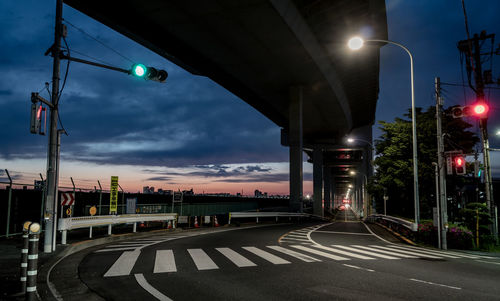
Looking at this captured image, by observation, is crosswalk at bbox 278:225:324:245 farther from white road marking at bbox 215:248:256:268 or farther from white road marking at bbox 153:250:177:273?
white road marking at bbox 153:250:177:273

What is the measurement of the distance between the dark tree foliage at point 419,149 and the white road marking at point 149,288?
23.4 meters

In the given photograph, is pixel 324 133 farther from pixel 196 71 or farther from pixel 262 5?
pixel 262 5

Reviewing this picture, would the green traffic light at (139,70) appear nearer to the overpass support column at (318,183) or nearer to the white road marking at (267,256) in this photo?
the white road marking at (267,256)

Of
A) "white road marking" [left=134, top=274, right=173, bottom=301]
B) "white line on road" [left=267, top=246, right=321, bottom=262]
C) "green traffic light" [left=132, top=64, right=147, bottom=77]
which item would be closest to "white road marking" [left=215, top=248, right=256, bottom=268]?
"white line on road" [left=267, top=246, right=321, bottom=262]

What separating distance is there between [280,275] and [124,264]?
414 centimetres

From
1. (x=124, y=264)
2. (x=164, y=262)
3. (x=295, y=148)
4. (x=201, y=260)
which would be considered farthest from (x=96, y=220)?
(x=295, y=148)

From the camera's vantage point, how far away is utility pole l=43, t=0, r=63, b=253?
10619 mm

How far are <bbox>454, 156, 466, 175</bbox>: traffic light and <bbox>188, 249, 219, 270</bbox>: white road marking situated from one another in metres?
11.0

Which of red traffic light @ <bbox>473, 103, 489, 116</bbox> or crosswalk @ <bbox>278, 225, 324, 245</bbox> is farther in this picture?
crosswalk @ <bbox>278, 225, 324, 245</bbox>

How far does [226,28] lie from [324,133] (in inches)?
1607

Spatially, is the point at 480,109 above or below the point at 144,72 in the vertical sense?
below

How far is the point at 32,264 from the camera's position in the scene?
18.4ft

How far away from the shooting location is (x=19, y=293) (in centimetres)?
579

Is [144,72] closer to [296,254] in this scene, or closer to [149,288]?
[149,288]
